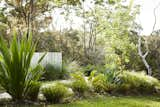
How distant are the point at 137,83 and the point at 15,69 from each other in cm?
454

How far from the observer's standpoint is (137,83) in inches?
377

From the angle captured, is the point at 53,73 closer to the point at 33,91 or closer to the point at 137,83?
the point at 137,83

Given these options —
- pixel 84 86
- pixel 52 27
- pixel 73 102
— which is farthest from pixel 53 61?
pixel 52 27

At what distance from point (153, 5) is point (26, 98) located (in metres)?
8.63

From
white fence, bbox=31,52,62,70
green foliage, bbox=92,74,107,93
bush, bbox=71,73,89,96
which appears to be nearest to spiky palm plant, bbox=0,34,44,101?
bush, bbox=71,73,89,96

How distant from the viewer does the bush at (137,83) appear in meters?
9.39

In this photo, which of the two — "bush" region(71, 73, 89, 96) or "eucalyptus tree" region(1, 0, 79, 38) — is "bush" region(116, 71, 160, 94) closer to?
"bush" region(71, 73, 89, 96)

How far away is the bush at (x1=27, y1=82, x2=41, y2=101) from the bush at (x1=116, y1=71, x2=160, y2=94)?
3252 millimetres

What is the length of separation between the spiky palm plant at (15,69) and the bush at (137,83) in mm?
3565

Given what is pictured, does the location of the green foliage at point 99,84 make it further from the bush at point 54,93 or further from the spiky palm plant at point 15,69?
the spiky palm plant at point 15,69

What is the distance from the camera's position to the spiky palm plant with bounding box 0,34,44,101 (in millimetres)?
6680

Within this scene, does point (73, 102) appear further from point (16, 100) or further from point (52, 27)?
point (52, 27)

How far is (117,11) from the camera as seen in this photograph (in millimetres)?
16484

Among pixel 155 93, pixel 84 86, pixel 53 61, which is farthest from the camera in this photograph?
pixel 53 61
